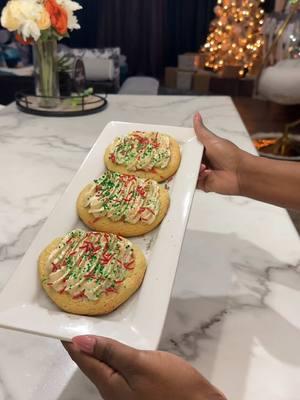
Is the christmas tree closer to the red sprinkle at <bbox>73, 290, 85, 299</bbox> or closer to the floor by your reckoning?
the floor

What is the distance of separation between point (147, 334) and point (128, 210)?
29cm

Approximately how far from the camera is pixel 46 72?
174 centimetres

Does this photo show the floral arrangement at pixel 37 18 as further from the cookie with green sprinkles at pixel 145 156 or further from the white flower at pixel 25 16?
the cookie with green sprinkles at pixel 145 156

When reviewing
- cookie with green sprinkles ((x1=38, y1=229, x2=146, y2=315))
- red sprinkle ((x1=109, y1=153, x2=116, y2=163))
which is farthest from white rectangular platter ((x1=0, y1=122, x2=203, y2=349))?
red sprinkle ((x1=109, y1=153, x2=116, y2=163))

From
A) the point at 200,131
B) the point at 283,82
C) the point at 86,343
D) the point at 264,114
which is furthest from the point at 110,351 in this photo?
the point at 264,114

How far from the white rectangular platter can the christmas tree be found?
3650mm

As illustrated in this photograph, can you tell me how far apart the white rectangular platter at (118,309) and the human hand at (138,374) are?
2cm

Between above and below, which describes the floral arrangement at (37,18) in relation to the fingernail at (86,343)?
above

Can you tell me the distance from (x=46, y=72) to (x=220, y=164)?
1016mm

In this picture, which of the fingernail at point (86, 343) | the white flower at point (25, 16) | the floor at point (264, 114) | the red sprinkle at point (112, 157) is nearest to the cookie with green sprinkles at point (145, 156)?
the red sprinkle at point (112, 157)

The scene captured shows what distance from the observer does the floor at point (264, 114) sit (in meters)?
3.50

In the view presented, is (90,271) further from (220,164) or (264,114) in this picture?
(264,114)

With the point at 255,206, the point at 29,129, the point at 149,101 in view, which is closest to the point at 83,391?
the point at 255,206

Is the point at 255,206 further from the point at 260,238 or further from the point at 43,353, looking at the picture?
the point at 43,353
